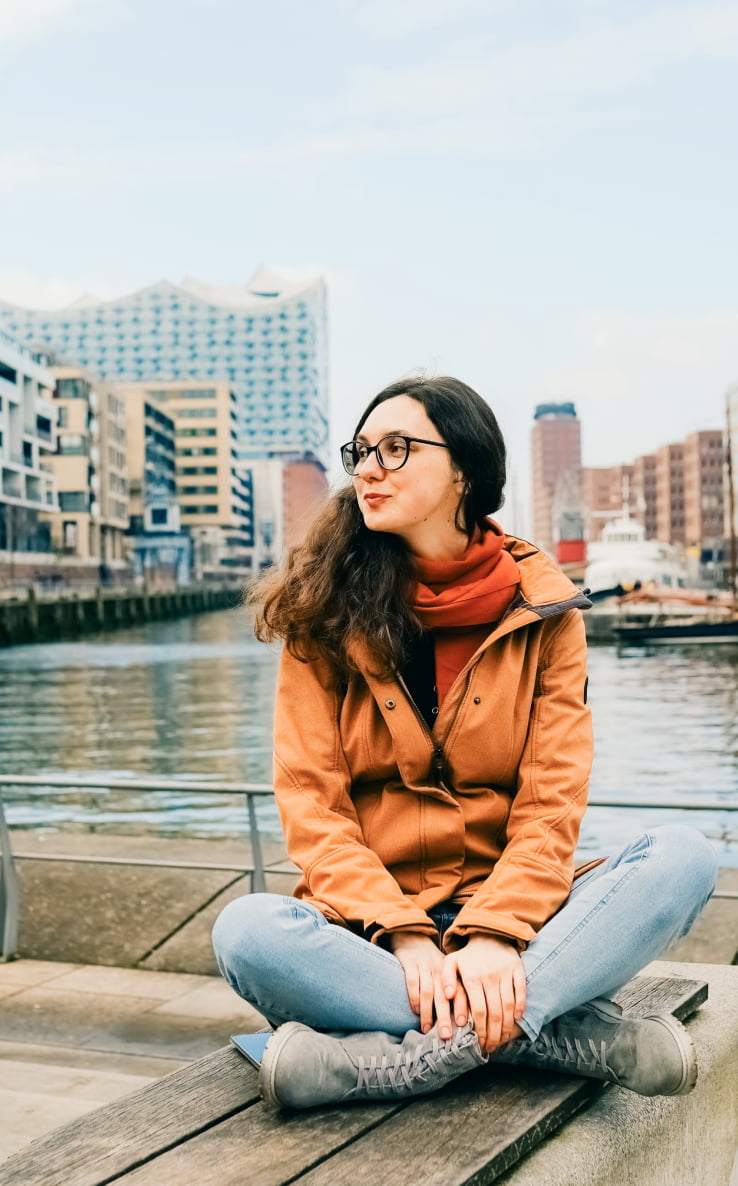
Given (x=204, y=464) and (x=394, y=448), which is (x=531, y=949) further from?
(x=204, y=464)

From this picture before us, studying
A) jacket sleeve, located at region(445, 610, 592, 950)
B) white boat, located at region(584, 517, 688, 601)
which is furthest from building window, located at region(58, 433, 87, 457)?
jacket sleeve, located at region(445, 610, 592, 950)

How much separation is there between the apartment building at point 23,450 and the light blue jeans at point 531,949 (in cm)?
6563

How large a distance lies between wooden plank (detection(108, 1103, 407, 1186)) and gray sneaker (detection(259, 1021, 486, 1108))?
0.03 m

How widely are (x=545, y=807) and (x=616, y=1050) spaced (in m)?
0.42

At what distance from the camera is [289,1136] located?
1.72m

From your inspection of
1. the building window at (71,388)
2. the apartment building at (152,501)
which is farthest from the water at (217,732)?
the apartment building at (152,501)

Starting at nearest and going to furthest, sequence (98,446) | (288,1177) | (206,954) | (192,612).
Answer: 1. (288,1177)
2. (206,954)
3. (98,446)
4. (192,612)

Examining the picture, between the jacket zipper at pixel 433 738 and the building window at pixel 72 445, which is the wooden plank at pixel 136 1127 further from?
the building window at pixel 72 445

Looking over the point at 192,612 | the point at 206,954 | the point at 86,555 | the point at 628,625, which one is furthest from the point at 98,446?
the point at 206,954

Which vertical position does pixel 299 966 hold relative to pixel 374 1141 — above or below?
above

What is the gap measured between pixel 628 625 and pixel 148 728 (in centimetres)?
2979

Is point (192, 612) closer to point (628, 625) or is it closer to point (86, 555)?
point (86, 555)

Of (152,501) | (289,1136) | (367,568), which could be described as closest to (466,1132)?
(289,1136)

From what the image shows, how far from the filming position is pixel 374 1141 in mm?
1697
